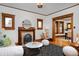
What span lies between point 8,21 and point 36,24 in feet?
0.93

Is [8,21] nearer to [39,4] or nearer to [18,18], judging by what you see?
[18,18]

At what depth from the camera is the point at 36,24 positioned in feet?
3.37

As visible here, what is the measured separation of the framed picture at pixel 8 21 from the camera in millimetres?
918

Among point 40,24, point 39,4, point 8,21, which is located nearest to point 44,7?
point 39,4

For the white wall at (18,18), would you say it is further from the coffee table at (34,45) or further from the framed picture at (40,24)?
the coffee table at (34,45)

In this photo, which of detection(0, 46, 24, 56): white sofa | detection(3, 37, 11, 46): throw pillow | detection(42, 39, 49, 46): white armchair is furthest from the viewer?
detection(42, 39, 49, 46): white armchair

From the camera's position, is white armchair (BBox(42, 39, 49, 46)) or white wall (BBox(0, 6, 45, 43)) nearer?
white wall (BBox(0, 6, 45, 43))

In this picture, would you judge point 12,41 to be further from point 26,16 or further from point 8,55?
point 26,16

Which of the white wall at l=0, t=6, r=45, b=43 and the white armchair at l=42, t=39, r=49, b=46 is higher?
the white wall at l=0, t=6, r=45, b=43

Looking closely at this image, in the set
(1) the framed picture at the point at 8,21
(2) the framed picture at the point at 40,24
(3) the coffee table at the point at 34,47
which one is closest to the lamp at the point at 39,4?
(2) the framed picture at the point at 40,24

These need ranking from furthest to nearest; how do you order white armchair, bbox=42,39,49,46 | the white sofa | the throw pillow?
white armchair, bbox=42,39,49,46, the throw pillow, the white sofa

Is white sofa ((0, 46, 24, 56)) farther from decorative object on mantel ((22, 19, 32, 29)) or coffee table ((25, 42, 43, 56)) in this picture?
decorative object on mantel ((22, 19, 32, 29))

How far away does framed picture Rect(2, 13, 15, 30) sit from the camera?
918 millimetres

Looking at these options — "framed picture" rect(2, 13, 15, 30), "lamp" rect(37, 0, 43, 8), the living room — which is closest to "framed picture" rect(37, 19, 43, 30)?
the living room
